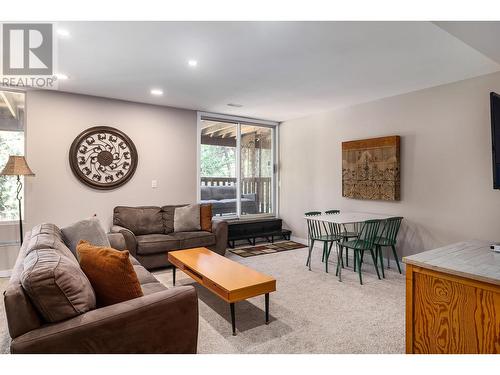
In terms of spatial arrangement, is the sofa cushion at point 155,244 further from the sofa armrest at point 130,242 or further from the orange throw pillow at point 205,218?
the orange throw pillow at point 205,218

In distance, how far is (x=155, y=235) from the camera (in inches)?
167

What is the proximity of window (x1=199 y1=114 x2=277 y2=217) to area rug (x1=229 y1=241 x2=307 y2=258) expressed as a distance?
0.84 meters

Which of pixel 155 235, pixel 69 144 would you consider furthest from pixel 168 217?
pixel 69 144

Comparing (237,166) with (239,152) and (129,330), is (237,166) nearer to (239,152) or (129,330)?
(239,152)

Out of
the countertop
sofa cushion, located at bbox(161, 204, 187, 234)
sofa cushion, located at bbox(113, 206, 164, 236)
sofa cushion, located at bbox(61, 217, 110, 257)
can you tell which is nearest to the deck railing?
sofa cushion, located at bbox(161, 204, 187, 234)

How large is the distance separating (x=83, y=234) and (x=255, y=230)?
331 cm

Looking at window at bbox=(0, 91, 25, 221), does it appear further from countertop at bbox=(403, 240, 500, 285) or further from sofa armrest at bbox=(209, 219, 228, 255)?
countertop at bbox=(403, 240, 500, 285)

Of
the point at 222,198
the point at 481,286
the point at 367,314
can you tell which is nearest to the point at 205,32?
the point at 481,286

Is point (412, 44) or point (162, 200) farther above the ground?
point (412, 44)

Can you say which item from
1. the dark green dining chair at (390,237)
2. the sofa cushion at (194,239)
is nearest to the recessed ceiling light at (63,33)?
the sofa cushion at (194,239)

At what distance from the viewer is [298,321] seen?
8.46ft

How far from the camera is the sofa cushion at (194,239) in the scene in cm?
418
